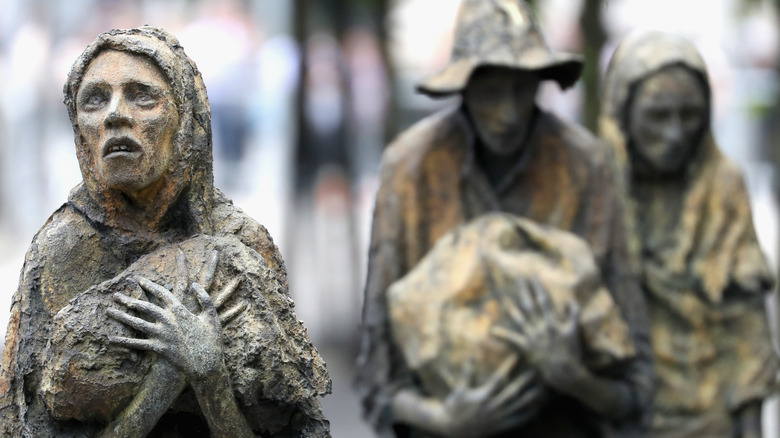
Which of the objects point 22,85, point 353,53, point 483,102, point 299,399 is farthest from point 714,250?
point 22,85

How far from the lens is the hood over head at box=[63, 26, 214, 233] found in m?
3.83

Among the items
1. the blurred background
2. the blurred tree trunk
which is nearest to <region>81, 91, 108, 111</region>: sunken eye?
the blurred tree trunk

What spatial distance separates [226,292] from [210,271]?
0.22 ft

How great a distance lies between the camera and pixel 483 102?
20.3ft

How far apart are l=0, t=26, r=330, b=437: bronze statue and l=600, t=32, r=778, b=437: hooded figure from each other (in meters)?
3.66

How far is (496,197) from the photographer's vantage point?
6324 millimetres

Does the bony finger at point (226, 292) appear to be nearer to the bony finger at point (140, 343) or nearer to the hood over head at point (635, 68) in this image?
the bony finger at point (140, 343)

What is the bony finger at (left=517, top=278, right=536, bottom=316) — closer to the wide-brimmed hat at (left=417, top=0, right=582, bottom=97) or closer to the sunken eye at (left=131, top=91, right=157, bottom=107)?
the wide-brimmed hat at (left=417, top=0, right=582, bottom=97)

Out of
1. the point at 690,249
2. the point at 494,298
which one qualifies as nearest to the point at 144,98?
the point at 494,298

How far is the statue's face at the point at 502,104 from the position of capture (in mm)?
6133

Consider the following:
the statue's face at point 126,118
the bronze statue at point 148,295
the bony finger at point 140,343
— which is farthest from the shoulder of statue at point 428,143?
the bony finger at point 140,343

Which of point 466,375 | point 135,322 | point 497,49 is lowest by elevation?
point 466,375

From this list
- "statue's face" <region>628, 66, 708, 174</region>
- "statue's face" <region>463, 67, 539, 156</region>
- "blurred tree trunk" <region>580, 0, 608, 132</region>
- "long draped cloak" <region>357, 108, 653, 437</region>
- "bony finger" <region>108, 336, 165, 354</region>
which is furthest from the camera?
"blurred tree trunk" <region>580, 0, 608, 132</region>

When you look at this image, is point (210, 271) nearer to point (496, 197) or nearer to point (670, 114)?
point (496, 197)
